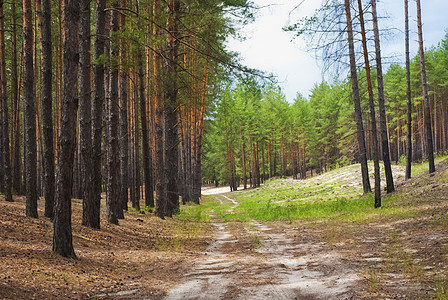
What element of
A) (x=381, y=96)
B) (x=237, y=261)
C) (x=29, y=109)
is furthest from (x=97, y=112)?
(x=381, y=96)

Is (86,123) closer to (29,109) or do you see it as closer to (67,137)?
(29,109)

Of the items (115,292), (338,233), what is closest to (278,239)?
(338,233)

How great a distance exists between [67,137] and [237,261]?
4063 mm

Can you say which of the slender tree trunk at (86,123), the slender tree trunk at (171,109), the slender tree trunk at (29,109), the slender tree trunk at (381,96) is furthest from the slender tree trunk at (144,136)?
the slender tree trunk at (381,96)

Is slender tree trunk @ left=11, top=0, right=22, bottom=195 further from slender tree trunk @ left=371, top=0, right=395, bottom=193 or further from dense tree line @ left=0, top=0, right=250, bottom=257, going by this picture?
slender tree trunk @ left=371, top=0, right=395, bottom=193

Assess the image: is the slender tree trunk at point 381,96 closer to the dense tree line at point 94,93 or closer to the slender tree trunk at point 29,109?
the dense tree line at point 94,93

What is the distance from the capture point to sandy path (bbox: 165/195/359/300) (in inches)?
185

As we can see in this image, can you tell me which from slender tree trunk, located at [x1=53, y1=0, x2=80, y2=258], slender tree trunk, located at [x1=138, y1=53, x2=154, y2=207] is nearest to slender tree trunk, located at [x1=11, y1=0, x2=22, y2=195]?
slender tree trunk, located at [x1=138, y1=53, x2=154, y2=207]

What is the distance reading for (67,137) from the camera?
6465 mm

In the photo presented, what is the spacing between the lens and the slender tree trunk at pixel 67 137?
6.45 metres

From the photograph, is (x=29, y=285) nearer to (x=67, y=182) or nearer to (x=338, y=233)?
(x=67, y=182)

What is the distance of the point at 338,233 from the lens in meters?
10.4

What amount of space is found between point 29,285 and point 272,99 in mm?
53486

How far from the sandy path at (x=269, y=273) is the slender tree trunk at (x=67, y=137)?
99.6 inches
